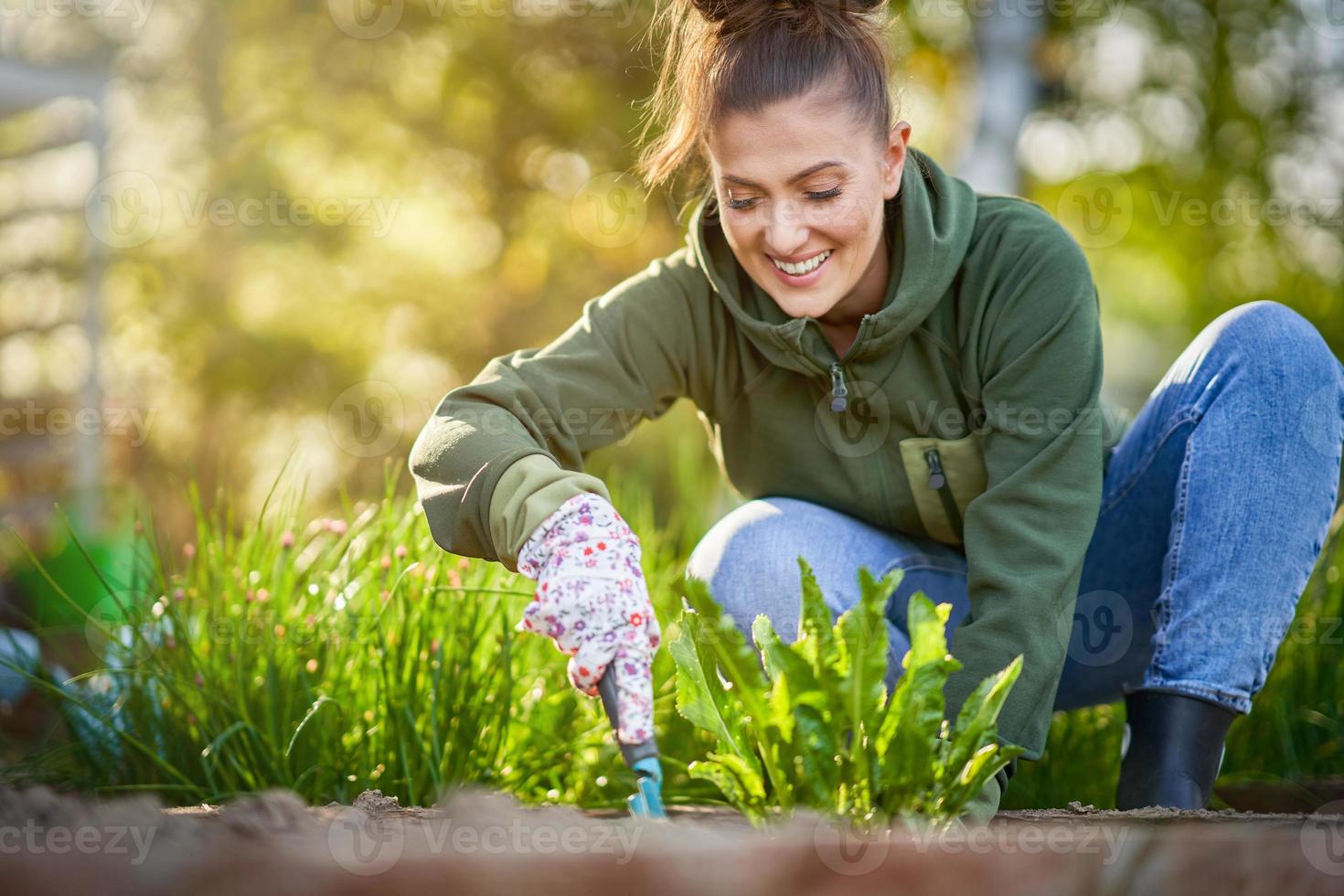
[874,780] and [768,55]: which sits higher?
[768,55]

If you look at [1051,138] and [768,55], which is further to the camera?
[1051,138]

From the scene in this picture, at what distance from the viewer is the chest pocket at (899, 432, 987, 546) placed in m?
1.67

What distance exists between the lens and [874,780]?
1.09 m

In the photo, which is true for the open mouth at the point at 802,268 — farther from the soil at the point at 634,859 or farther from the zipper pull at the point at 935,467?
the soil at the point at 634,859

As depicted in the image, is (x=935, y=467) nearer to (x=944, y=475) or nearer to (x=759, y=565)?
(x=944, y=475)

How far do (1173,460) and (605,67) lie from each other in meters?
4.39

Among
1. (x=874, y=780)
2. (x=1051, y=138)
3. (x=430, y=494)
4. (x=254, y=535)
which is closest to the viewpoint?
(x=874, y=780)

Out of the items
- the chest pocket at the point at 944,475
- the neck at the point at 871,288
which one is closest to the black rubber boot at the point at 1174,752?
the chest pocket at the point at 944,475

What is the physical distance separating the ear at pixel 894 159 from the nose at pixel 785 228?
A: 0.55 ft

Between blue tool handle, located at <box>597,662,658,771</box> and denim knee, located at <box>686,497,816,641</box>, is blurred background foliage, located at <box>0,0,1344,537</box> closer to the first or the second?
denim knee, located at <box>686,497,816,641</box>

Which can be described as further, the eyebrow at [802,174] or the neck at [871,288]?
the neck at [871,288]

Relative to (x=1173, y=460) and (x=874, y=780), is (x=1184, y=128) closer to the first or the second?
(x=1173, y=460)

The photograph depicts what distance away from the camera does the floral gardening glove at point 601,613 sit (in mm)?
1146

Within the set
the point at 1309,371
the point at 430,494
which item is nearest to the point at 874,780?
the point at 430,494
